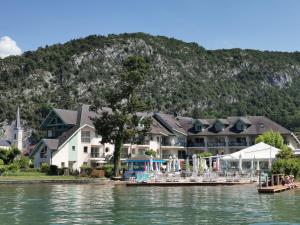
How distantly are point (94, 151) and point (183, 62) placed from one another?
392ft

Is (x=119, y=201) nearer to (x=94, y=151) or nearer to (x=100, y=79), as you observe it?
(x=94, y=151)

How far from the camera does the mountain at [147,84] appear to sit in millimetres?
160625

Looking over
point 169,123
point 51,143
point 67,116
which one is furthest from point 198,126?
point 51,143

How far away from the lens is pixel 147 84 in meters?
174

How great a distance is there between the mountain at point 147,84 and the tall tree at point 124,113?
84.5 metres

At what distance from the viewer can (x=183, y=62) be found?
197 metres

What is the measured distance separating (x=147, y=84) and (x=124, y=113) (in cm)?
11038

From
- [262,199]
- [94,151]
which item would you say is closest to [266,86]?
[94,151]

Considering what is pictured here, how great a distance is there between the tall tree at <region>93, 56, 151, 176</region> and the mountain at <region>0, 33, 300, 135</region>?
84.5 meters

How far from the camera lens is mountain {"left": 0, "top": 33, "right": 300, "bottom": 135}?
161 m

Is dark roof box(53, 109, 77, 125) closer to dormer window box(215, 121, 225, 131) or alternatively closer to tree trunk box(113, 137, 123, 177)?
tree trunk box(113, 137, 123, 177)

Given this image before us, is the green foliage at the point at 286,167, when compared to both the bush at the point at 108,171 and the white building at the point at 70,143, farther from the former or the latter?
the white building at the point at 70,143

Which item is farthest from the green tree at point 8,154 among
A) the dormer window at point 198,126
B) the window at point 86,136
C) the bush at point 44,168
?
the dormer window at point 198,126

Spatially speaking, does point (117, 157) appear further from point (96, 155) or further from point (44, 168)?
point (96, 155)
